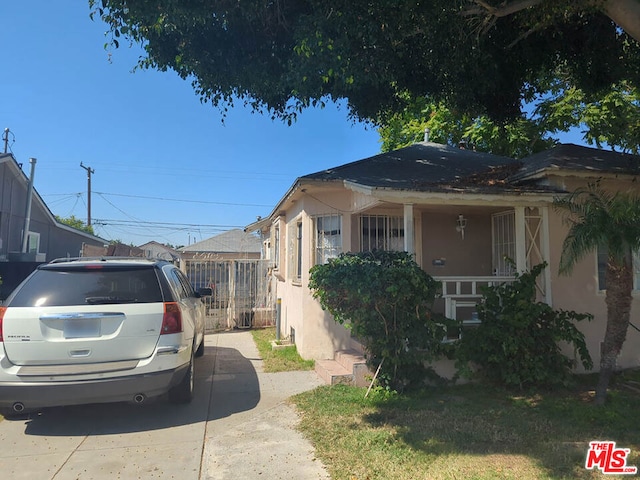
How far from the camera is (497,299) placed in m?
6.14

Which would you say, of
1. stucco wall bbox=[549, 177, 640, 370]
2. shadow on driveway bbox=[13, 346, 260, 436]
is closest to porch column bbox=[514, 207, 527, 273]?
stucco wall bbox=[549, 177, 640, 370]

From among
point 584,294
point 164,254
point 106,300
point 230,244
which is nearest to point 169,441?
point 106,300

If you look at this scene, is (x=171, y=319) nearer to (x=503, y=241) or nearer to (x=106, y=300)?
(x=106, y=300)

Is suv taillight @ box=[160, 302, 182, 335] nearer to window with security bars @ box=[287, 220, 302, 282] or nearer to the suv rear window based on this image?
the suv rear window

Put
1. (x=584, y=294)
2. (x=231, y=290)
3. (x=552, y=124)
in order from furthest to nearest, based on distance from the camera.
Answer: (x=552, y=124), (x=231, y=290), (x=584, y=294)

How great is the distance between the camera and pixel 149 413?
5180mm

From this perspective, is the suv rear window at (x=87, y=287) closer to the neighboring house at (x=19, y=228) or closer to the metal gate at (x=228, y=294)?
the neighboring house at (x=19, y=228)

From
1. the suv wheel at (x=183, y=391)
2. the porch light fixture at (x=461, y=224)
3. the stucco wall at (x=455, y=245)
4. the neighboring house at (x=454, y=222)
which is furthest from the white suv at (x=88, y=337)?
the porch light fixture at (x=461, y=224)

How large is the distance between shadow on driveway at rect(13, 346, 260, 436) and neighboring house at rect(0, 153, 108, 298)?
270 inches

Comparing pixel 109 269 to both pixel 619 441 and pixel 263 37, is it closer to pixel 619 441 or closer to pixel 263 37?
pixel 263 37

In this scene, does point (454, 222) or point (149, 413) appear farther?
point (454, 222)

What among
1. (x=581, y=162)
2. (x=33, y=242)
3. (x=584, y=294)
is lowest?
(x=584, y=294)
